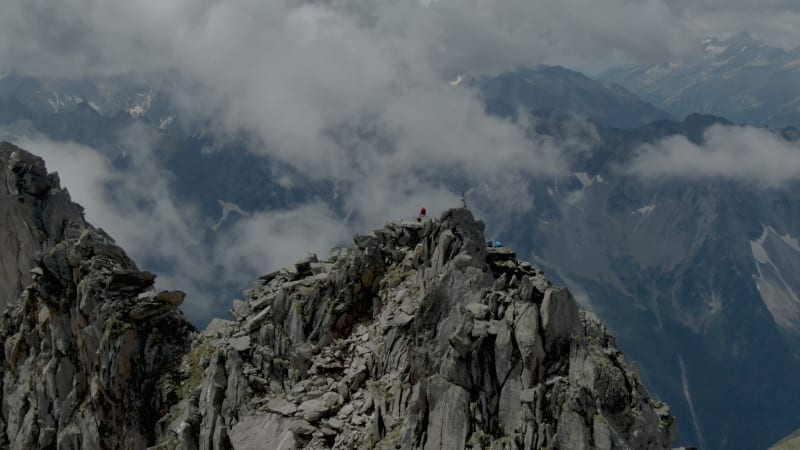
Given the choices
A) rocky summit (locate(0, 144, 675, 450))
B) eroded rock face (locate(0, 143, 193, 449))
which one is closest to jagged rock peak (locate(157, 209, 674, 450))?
rocky summit (locate(0, 144, 675, 450))

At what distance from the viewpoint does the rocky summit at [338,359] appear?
117ft

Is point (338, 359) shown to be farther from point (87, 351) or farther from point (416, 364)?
point (87, 351)

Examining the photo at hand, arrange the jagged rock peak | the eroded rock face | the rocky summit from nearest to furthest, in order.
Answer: the jagged rock peak
the rocky summit
the eroded rock face

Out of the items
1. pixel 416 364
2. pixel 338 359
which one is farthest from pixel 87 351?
pixel 416 364

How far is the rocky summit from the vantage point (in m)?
35.8

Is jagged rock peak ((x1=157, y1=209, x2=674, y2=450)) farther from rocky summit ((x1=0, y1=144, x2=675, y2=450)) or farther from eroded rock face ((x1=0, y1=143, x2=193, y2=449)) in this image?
eroded rock face ((x1=0, y1=143, x2=193, y2=449))

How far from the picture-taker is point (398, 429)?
3669cm

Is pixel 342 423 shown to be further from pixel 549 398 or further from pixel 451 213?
pixel 451 213

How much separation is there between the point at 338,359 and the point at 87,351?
27861mm

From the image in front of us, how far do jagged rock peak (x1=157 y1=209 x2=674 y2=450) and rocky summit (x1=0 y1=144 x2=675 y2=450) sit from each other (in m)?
0.11

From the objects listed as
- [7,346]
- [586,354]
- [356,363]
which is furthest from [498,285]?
[7,346]

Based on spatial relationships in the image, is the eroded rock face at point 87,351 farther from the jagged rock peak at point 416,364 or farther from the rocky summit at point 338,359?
the jagged rock peak at point 416,364

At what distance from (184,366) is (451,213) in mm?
26043

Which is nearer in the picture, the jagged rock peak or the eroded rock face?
the jagged rock peak
